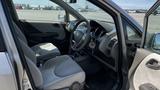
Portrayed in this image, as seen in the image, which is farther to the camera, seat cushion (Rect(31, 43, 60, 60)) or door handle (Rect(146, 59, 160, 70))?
seat cushion (Rect(31, 43, 60, 60))

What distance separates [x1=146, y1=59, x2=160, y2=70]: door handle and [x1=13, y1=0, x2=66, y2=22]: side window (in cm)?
215

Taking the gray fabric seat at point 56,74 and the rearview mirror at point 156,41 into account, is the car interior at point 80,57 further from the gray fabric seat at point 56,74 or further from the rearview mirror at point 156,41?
the rearview mirror at point 156,41

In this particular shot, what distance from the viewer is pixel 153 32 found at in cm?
272

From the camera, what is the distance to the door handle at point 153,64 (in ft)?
8.54

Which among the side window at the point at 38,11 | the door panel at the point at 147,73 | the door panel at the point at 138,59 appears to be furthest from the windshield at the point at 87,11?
the door panel at the point at 147,73

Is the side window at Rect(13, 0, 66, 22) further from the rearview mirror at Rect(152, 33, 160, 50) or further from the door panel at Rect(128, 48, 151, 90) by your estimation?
the rearview mirror at Rect(152, 33, 160, 50)

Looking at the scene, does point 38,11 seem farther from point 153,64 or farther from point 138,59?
point 153,64

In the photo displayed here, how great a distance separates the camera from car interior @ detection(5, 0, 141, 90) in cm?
324

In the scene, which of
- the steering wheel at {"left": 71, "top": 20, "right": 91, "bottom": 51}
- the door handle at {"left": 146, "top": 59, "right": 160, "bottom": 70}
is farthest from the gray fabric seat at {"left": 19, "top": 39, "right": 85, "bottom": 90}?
the door handle at {"left": 146, "top": 59, "right": 160, "bottom": 70}

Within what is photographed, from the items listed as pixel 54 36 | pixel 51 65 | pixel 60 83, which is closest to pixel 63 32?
pixel 54 36

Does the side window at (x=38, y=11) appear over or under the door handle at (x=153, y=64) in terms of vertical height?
under

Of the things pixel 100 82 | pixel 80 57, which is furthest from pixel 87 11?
pixel 100 82

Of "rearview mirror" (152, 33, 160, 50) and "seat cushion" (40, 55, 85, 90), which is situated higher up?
"rearview mirror" (152, 33, 160, 50)

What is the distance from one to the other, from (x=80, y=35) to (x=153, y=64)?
59.4 inches
